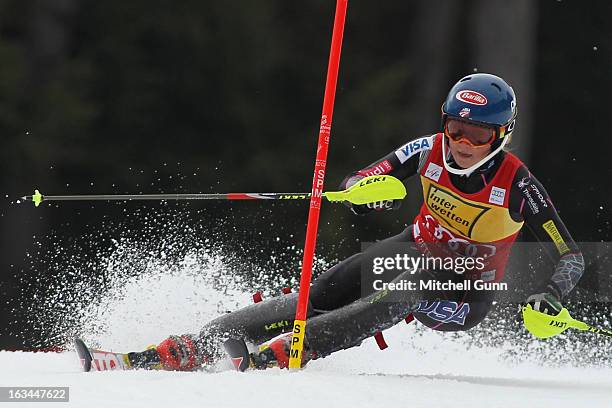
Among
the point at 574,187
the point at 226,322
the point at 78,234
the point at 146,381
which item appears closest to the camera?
the point at 146,381

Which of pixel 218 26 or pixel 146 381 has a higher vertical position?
pixel 218 26

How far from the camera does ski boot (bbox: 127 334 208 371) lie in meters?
5.05

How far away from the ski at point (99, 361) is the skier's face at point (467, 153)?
180 centimetres

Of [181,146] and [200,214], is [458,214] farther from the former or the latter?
[181,146]

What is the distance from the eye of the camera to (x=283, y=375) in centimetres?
437

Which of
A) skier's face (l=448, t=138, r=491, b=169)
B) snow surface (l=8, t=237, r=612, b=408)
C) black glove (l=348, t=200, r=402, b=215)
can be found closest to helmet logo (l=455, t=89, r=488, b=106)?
skier's face (l=448, t=138, r=491, b=169)

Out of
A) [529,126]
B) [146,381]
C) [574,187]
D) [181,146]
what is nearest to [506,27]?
[529,126]

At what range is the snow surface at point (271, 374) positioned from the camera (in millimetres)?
4004

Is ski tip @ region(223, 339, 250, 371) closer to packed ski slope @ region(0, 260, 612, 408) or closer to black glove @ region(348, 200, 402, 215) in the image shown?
packed ski slope @ region(0, 260, 612, 408)

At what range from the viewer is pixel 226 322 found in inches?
207

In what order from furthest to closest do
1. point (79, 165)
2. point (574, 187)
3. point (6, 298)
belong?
point (574, 187)
point (79, 165)
point (6, 298)

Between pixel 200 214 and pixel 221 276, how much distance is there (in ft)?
13.2

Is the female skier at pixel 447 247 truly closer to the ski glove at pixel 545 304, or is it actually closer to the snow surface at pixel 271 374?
the ski glove at pixel 545 304

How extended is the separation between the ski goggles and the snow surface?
109 cm
